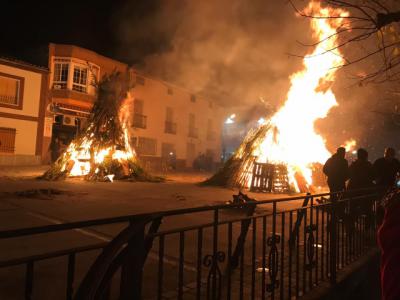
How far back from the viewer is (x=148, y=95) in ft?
104

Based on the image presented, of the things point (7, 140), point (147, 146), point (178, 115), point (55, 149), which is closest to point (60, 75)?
point (55, 149)

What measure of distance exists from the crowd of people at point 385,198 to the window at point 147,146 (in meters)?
24.2

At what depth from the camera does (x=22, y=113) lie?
2353 cm

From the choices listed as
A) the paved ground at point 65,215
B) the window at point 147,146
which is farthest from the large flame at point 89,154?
the window at point 147,146

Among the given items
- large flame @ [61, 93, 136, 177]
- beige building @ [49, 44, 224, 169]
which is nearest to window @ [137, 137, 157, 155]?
beige building @ [49, 44, 224, 169]

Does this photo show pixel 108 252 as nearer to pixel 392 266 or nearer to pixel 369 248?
pixel 392 266

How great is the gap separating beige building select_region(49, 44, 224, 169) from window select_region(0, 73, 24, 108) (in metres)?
2.30

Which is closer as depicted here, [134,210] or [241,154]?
[134,210]

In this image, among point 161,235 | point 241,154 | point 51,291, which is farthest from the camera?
point 241,154

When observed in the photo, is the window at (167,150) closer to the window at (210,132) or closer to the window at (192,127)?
the window at (192,127)

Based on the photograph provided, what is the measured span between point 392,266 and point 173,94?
33.1 metres

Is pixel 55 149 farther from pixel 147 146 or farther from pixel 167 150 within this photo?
pixel 167 150

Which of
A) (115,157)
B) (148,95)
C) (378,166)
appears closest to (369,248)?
(378,166)

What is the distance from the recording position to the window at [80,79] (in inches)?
1016
